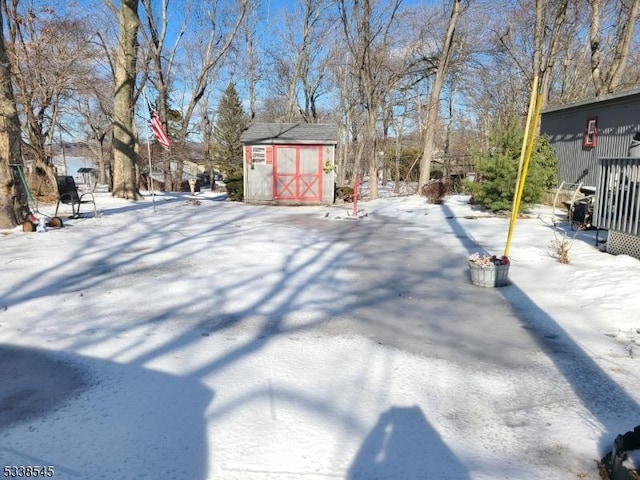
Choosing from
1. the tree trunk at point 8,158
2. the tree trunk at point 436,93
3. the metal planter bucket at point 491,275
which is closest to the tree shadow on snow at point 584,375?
the metal planter bucket at point 491,275

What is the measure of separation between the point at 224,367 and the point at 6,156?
26.3ft

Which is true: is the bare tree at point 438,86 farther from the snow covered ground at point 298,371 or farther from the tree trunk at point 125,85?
the snow covered ground at point 298,371

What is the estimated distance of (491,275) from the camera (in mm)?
5887

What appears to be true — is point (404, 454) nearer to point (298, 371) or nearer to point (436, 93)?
point (298, 371)

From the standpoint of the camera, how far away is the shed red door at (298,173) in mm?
17453

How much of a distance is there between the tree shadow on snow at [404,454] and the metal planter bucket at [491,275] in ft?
11.2

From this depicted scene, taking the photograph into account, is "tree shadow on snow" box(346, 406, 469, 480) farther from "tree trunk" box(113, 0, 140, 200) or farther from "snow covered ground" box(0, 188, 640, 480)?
"tree trunk" box(113, 0, 140, 200)

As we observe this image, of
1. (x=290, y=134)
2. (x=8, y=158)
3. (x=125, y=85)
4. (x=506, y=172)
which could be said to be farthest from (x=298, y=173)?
(x=8, y=158)

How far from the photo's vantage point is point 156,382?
316 cm

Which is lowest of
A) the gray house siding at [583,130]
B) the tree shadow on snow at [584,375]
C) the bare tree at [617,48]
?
the tree shadow on snow at [584,375]

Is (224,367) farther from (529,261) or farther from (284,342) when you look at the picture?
(529,261)

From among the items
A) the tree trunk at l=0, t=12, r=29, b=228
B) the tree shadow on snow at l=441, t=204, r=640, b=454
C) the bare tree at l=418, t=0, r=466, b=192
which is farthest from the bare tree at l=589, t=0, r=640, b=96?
the tree trunk at l=0, t=12, r=29, b=228

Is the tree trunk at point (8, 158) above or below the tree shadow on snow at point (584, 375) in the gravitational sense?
above

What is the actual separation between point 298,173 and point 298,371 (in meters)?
14.6
